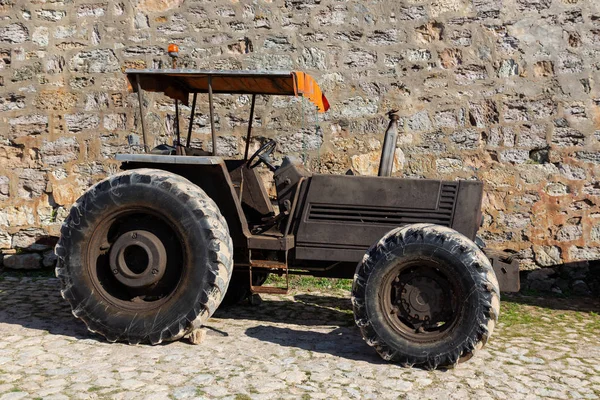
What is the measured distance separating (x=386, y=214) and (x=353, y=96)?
2.17m

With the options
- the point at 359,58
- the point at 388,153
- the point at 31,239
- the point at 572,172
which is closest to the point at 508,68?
the point at 572,172

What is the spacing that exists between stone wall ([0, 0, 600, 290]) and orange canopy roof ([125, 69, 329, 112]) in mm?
1376

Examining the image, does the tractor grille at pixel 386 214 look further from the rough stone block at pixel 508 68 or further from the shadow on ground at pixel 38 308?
the rough stone block at pixel 508 68

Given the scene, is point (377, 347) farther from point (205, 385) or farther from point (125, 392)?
point (125, 392)

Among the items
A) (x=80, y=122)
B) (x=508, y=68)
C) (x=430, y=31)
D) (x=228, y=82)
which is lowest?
(x=80, y=122)

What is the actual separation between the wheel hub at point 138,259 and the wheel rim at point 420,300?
1.46m

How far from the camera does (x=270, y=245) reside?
14.9ft

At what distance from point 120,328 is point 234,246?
3.22ft

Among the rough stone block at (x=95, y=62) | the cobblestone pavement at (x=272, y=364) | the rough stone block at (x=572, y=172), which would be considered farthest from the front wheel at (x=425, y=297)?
the rough stone block at (x=95, y=62)

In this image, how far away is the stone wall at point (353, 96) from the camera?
621cm

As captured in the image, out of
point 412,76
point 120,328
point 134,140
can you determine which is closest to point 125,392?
point 120,328

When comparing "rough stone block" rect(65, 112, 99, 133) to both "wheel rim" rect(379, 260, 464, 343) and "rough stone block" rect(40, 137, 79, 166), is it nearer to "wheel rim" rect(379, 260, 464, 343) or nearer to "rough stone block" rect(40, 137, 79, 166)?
"rough stone block" rect(40, 137, 79, 166)

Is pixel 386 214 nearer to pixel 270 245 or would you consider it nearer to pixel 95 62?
pixel 270 245

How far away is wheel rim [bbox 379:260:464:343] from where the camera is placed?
3959mm
